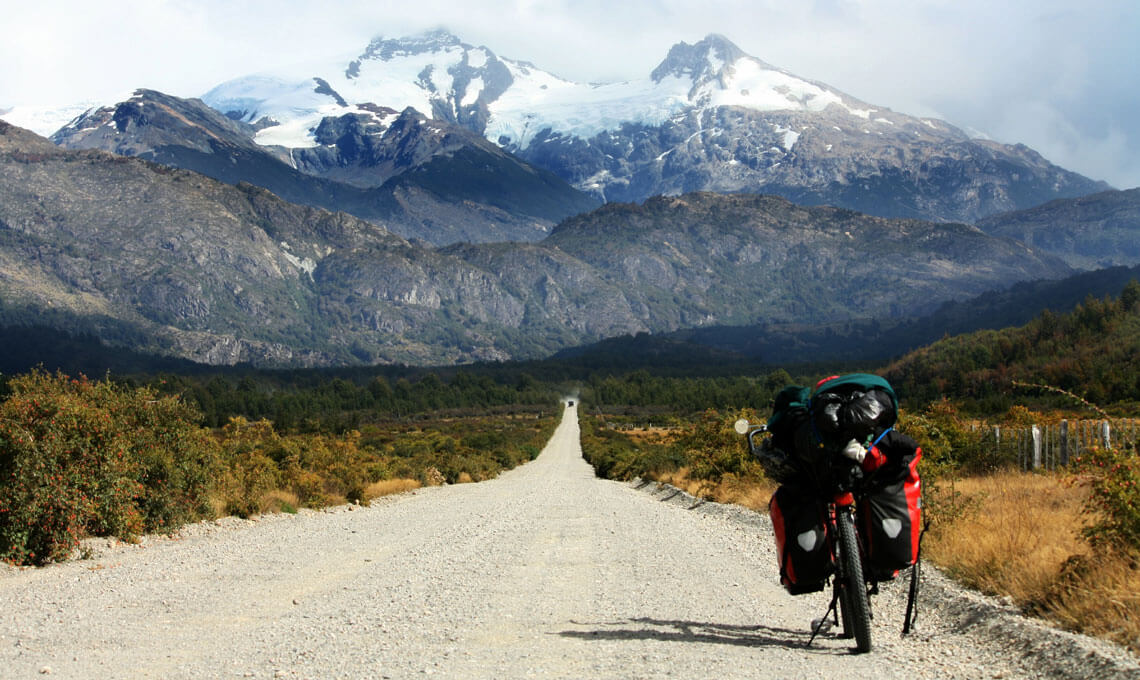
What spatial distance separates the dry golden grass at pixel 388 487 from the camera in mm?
27281

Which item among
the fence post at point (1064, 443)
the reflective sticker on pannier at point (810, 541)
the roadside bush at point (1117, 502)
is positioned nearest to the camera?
the reflective sticker on pannier at point (810, 541)

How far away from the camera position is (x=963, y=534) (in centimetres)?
1101

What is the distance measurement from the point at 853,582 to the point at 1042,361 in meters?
118

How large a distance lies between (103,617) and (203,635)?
151cm

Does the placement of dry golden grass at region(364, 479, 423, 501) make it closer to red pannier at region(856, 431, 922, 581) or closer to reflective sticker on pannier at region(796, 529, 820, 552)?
reflective sticker on pannier at region(796, 529, 820, 552)

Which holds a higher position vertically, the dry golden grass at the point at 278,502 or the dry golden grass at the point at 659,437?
the dry golden grass at the point at 278,502

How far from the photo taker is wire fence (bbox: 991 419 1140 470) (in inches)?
786

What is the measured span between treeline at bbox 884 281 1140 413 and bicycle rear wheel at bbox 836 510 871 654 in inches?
2649

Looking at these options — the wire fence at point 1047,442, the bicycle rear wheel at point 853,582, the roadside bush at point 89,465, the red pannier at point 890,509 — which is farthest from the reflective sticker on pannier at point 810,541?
the wire fence at point 1047,442

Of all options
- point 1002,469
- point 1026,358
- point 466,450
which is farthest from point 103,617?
point 1026,358

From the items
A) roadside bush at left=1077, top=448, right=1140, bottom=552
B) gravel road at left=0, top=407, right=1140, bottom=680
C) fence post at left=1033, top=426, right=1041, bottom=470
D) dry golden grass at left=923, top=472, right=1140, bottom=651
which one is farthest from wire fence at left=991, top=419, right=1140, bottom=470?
roadside bush at left=1077, top=448, right=1140, bottom=552

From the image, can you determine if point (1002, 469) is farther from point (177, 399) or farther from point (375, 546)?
point (177, 399)

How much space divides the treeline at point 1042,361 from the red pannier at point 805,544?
67375 millimetres

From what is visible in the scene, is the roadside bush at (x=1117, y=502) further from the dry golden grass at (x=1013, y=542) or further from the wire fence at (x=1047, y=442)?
the wire fence at (x=1047, y=442)
